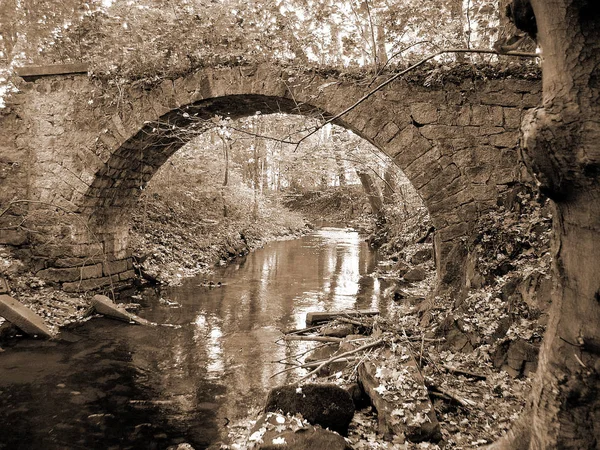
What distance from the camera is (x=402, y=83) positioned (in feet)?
16.7

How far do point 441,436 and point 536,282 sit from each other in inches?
65.3

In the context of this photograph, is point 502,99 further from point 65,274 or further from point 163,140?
point 65,274

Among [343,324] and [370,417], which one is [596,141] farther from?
[343,324]

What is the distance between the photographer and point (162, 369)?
4297mm

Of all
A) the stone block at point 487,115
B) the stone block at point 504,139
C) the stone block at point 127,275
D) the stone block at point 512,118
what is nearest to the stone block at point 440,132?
the stone block at point 487,115

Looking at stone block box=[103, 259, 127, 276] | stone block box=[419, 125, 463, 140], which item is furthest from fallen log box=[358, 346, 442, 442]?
stone block box=[103, 259, 127, 276]

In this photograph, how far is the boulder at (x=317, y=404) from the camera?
2.80 m

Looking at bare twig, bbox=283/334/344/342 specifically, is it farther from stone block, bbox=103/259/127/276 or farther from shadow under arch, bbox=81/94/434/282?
stone block, bbox=103/259/127/276

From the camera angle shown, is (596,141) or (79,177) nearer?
(596,141)

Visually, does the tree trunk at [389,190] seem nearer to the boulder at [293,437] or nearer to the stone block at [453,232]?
the stone block at [453,232]

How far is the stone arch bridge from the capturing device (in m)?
4.89

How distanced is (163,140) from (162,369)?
3.83m

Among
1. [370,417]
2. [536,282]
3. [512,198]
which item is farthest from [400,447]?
[512,198]

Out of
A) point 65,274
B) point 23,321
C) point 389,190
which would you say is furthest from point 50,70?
point 389,190
